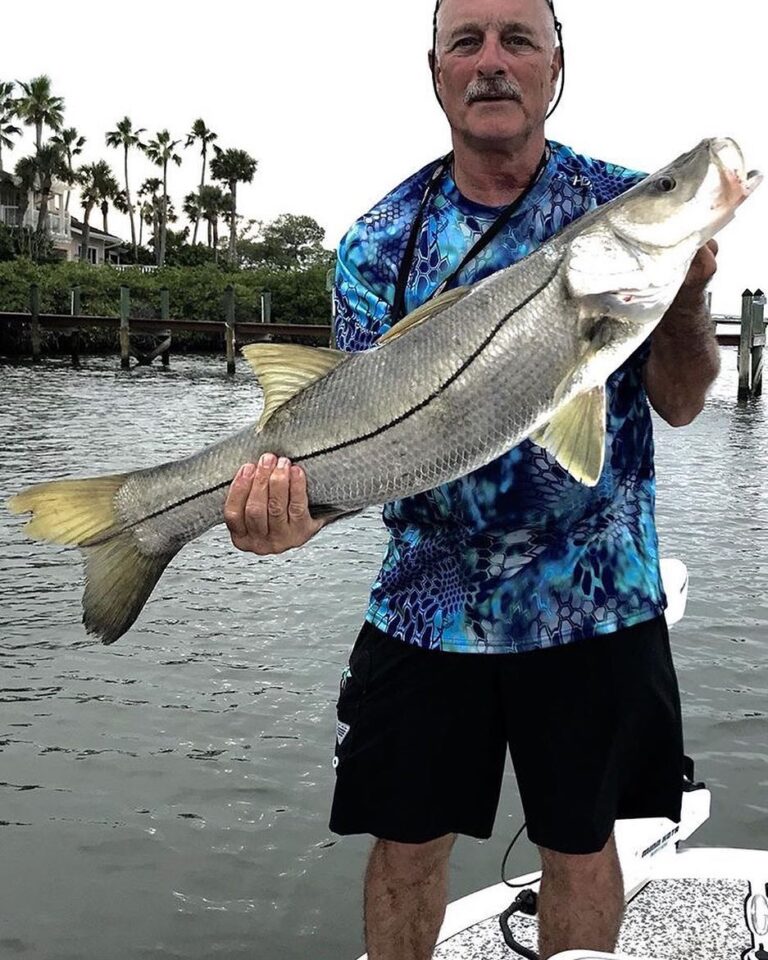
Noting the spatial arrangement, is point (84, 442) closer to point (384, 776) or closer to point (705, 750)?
point (705, 750)

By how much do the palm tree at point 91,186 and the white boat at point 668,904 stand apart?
249 feet

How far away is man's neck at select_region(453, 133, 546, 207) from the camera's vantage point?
2885mm

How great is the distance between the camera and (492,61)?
280 centimetres

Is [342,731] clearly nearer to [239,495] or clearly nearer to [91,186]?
[239,495]

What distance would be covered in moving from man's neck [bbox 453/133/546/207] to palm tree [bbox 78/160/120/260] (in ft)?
250

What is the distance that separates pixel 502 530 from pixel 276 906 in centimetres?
333

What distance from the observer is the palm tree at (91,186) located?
76.0 meters

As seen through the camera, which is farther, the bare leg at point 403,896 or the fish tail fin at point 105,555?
the bare leg at point 403,896

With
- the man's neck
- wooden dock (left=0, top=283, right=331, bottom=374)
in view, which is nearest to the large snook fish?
the man's neck

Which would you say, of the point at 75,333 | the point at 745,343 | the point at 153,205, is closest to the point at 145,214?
the point at 153,205

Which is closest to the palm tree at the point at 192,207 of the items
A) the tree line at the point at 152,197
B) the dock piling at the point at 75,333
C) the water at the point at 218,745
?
the tree line at the point at 152,197

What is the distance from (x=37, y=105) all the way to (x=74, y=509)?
70.7 meters

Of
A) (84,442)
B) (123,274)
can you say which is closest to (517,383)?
(84,442)

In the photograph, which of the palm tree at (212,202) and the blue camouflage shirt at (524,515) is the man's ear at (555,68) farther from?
the palm tree at (212,202)
